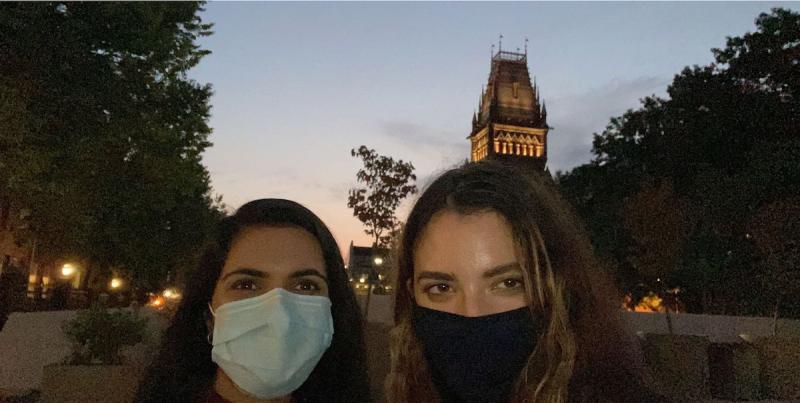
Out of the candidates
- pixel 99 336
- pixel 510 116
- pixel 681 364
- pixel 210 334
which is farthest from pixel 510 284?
pixel 510 116

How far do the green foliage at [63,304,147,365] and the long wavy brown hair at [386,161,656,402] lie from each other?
4843 mm

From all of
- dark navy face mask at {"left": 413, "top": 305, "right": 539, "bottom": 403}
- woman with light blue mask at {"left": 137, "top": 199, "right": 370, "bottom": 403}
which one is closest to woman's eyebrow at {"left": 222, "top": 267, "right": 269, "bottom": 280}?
woman with light blue mask at {"left": 137, "top": 199, "right": 370, "bottom": 403}

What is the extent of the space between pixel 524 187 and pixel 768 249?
1836 cm

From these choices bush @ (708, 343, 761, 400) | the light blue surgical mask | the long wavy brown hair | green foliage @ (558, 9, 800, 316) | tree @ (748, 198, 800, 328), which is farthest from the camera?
green foliage @ (558, 9, 800, 316)

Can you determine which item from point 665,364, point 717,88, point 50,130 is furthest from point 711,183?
point 50,130

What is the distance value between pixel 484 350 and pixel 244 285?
54.0 inches

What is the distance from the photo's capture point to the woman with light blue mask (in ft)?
10.6

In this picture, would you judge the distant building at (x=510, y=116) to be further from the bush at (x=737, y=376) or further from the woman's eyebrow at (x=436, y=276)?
the woman's eyebrow at (x=436, y=276)

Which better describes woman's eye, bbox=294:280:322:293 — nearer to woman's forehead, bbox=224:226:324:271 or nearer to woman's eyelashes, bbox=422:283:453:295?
woman's forehead, bbox=224:226:324:271

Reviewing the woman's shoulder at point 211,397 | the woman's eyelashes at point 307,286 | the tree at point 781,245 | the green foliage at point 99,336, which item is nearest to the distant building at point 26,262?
the green foliage at point 99,336

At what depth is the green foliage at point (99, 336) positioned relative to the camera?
670 centimetres

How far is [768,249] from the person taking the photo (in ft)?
60.1

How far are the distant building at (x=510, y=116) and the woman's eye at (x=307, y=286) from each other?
321 feet

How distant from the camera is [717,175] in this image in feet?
84.2
